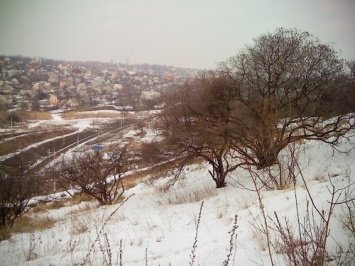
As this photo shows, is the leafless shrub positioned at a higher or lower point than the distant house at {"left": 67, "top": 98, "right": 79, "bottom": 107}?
lower

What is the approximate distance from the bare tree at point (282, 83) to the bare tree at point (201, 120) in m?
0.56

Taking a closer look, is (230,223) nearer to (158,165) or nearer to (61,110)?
(158,165)

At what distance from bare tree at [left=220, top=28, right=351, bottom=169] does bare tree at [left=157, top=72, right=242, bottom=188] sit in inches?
22.0

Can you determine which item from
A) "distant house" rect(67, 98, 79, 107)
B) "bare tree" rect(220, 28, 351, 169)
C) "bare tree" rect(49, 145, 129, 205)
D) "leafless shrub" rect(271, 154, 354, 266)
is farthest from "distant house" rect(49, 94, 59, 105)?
"leafless shrub" rect(271, 154, 354, 266)

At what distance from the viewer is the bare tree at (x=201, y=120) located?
9742 millimetres

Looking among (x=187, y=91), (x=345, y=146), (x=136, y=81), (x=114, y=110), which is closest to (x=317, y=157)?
(x=345, y=146)

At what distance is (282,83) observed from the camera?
33.9ft

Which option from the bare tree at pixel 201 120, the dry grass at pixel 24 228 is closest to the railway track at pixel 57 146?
the dry grass at pixel 24 228

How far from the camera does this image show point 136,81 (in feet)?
404

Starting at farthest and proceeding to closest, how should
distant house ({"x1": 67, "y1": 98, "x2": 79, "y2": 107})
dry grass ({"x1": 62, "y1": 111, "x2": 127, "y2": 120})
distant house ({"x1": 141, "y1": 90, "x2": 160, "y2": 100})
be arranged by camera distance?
distant house ({"x1": 67, "y1": 98, "x2": 79, "y2": 107})
dry grass ({"x1": 62, "y1": 111, "x2": 127, "y2": 120})
distant house ({"x1": 141, "y1": 90, "x2": 160, "y2": 100})

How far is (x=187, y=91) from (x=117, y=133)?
3680 cm

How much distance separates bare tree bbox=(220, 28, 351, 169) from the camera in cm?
1005

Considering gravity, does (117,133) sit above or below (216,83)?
below

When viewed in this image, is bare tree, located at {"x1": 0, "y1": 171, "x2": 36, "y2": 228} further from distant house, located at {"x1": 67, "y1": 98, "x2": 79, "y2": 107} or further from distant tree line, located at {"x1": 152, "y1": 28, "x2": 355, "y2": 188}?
distant house, located at {"x1": 67, "y1": 98, "x2": 79, "y2": 107}
